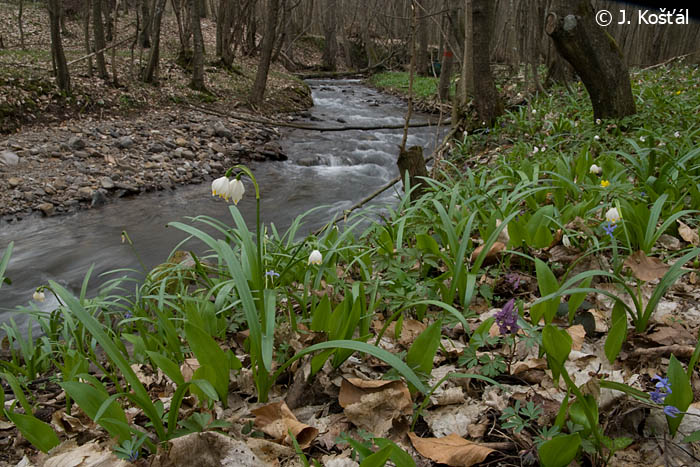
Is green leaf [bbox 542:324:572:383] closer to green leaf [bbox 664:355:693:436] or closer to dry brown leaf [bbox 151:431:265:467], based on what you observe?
green leaf [bbox 664:355:693:436]

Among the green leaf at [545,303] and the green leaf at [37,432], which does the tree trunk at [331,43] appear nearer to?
the green leaf at [545,303]

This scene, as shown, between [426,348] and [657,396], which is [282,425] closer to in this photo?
[426,348]

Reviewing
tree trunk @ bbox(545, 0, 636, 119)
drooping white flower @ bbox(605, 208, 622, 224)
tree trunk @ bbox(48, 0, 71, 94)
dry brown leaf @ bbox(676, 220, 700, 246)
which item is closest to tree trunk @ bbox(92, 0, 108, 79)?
tree trunk @ bbox(48, 0, 71, 94)

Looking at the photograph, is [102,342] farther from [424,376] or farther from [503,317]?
[503,317]

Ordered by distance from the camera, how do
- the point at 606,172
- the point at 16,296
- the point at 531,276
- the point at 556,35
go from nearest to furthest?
the point at 531,276, the point at 606,172, the point at 16,296, the point at 556,35

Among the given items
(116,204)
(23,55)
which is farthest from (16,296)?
(23,55)

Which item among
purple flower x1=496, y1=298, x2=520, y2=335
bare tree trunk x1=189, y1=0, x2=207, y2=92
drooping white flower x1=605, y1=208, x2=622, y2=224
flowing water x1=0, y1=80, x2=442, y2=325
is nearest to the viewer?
purple flower x1=496, y1=298, x2=520, y2=335

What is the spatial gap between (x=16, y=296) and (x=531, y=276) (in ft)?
13.5

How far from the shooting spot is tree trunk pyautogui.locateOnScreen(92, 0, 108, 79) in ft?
27.4

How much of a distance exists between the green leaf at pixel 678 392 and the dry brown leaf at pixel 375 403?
64cm

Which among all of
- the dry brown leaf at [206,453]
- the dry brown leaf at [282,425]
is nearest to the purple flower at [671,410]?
the dry brown leaf at [282,425]

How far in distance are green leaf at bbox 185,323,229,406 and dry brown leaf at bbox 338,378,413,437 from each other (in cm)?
35

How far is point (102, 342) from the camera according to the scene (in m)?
1.33

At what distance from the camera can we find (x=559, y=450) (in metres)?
1.06
